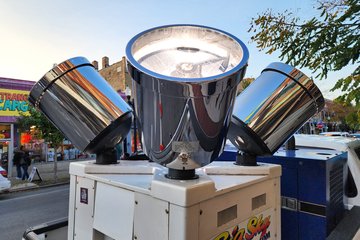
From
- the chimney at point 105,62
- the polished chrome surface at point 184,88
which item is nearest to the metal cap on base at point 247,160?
the polished chrome surface at point 184,88

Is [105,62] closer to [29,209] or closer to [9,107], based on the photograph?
[9,107]

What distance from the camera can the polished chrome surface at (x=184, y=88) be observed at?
0.91 m

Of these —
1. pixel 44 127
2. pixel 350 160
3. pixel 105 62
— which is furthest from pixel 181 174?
pixel 105 62

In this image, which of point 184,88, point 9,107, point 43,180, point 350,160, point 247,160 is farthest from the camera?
point 9,107

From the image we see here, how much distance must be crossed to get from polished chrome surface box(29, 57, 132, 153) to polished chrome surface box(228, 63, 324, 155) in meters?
0.65

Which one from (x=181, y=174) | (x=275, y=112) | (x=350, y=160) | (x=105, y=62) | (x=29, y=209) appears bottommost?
(x=29, y=209)

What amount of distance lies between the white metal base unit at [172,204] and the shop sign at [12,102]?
1455 centimetres

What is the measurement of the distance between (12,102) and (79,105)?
15.4m

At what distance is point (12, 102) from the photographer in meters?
14.1

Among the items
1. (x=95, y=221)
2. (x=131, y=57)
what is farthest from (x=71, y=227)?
(x=131, y=57)

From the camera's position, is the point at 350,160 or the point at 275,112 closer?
the point at 275,112

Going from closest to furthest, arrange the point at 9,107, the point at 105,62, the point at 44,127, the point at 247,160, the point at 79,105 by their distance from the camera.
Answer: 1. the point at 79,105
2. the point at 247,160
3. the point at 44,127
4. the point at 9,107
5. the point at 105,62

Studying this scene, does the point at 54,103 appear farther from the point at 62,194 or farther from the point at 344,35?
the point at 62,194

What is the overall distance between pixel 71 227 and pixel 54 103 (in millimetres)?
690
